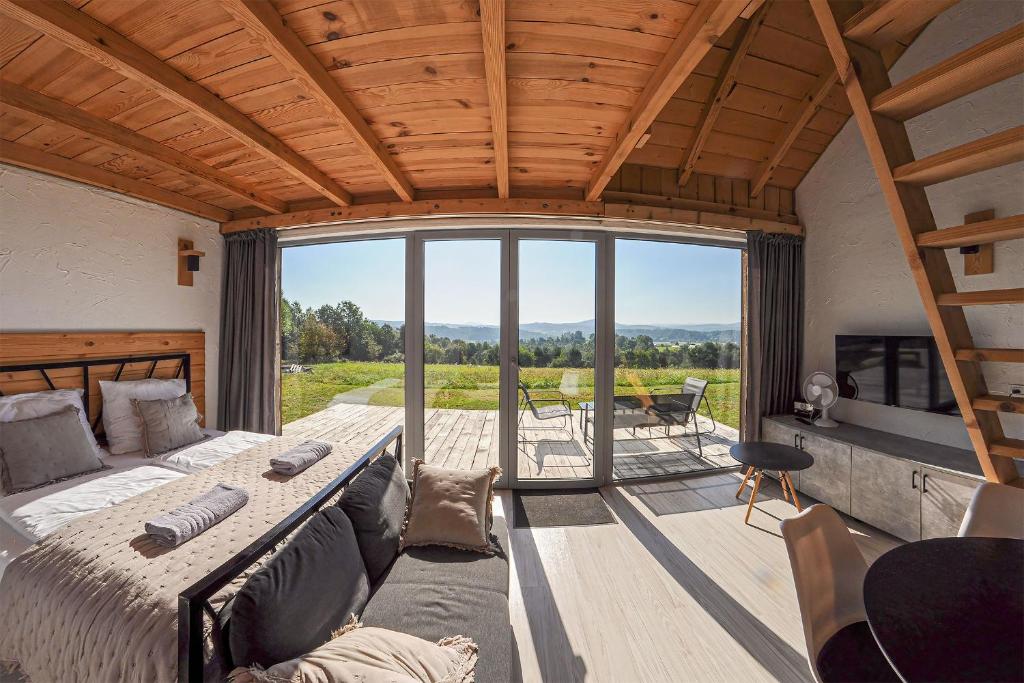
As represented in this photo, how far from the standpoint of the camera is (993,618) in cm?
80

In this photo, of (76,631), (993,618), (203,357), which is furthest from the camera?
(203,357)

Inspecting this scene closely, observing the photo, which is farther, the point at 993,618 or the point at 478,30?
the point at 478,30

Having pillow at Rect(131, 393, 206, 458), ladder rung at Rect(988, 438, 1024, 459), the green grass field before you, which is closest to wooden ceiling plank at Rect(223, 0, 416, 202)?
the green grass field

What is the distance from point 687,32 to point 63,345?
13.4ft

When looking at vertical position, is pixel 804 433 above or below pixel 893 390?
below

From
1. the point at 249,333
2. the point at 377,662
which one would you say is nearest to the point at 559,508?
the point at 377,662

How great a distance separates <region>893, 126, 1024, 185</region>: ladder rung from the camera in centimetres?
106

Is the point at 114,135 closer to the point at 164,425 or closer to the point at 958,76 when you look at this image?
the point at 164,425

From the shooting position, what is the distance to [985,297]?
3.95 ft

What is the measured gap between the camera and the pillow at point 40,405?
1962mm

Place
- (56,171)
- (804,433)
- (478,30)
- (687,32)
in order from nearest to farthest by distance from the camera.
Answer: (687,32), (478,30), (56,171), (804,433)

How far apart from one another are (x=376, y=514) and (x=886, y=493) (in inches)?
131

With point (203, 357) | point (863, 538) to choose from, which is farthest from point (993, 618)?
point (203, 357)

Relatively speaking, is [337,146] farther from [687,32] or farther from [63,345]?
[63,345]
